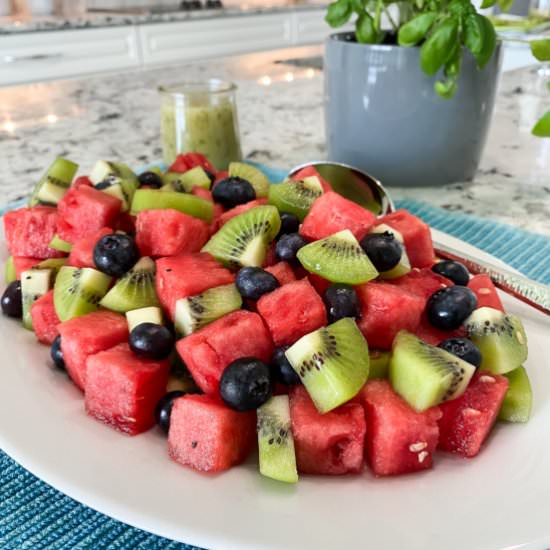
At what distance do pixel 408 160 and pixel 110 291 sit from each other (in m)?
0.98

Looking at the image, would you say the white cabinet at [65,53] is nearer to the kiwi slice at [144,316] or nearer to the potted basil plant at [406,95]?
the potted basil plant at [406,95]

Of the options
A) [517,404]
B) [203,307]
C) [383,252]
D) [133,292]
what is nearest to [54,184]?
[133,292]

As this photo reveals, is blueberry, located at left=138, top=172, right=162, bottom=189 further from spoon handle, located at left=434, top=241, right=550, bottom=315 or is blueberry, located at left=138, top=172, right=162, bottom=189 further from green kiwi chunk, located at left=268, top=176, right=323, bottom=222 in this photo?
spoon handle, located at left=434, top=241, right=550, bottom=315

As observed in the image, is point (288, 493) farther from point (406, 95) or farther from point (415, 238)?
point (406, 95)

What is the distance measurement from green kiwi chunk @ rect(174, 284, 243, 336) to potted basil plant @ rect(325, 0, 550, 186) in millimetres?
818

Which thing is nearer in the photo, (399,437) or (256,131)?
(399,437)

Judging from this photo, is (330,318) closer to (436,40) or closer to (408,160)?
(436,40)

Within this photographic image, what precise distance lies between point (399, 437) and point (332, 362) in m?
0.11

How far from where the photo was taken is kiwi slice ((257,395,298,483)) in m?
0.69

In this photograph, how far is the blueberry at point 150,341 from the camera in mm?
805

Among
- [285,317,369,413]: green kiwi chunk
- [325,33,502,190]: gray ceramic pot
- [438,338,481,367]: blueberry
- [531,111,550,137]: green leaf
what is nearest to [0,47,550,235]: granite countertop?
[325,33,502,190]: gray ceramic pot

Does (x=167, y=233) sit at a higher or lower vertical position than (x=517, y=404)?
higher

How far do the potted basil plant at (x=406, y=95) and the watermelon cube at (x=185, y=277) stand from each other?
780mm

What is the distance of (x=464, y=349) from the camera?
0.79 meters
